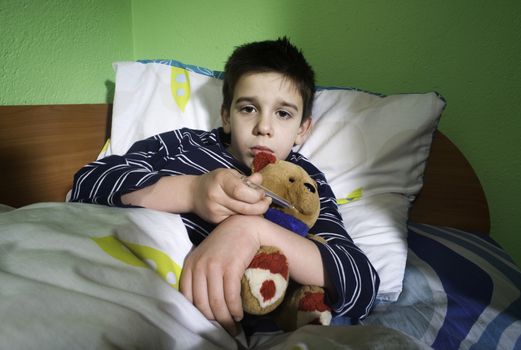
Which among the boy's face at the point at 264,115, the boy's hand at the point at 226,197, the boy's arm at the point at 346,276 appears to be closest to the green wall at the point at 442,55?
the boy's face at the point at 264,115

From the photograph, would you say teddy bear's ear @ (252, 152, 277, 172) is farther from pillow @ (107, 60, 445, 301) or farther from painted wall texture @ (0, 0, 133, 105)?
painted wall texture @ (0, 0, 133, 105)

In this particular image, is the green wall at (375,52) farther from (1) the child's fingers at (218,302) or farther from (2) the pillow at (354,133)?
(1) the child's fingers at (218,302)

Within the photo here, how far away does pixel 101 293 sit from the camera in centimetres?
26

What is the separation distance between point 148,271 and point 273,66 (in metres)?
0.52

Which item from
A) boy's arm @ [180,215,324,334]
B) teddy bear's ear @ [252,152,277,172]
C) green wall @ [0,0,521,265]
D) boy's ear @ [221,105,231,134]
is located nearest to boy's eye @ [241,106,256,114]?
boy's ear @ [221,105,231,134]

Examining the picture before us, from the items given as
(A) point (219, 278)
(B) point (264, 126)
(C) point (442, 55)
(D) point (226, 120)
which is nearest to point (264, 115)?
(B) point (264, 126)

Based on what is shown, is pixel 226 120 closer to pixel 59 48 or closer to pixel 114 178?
pixel 114 178

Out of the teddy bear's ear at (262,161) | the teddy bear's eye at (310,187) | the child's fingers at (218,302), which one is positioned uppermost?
the teddy bear's ear at (262,161)

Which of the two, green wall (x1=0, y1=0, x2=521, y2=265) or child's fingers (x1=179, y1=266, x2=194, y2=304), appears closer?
child's fingers (x1=179, y1=266, x2=194, y2=304)

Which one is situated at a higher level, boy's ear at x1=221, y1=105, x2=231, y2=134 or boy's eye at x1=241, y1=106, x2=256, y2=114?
boy's eye at x1=241, y1=106, x2=256, y2=114

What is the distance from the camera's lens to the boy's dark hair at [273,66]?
68 cm

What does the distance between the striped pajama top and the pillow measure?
0.08m

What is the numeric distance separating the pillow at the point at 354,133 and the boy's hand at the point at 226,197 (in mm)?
325

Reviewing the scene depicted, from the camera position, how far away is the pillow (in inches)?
25.4
